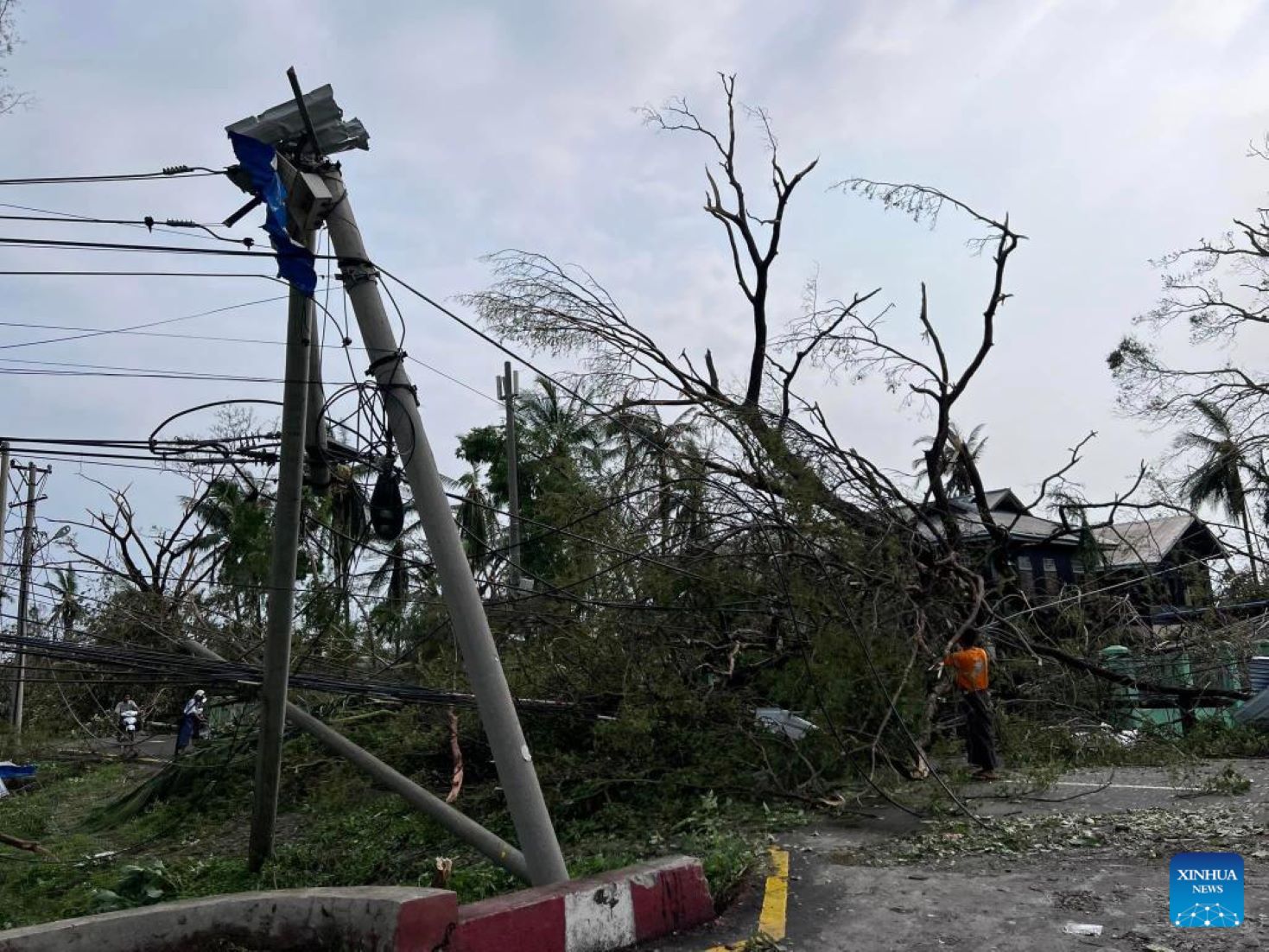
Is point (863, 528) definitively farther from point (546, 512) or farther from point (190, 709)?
point (190, 709)

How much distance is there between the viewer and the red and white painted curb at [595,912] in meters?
4.26

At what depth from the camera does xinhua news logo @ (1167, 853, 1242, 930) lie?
15.7 feet

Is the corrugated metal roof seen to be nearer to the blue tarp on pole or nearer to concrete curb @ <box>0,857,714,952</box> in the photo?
concrete curb @ <box>0,857,714,952</box>

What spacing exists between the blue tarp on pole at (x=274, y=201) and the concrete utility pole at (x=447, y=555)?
9.2 inches

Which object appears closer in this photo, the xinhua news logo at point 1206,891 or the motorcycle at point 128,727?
the xinhua news logo at point 1206,891

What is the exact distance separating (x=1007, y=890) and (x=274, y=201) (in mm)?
5414

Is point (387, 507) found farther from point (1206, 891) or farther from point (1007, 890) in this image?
point (1206, 891)

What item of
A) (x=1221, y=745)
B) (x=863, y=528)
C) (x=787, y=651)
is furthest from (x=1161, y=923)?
(x=1221, y=745)

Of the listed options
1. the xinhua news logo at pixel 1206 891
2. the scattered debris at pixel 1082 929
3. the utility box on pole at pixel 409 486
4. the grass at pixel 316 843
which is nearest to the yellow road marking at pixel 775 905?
the grass at pixel 316 843

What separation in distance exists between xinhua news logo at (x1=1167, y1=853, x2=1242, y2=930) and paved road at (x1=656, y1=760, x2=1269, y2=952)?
2.6 inches

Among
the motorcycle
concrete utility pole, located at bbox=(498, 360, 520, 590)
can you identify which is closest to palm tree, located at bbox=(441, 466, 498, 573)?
concrete utility pole, located at bbox=(498, 360, 520, 590)

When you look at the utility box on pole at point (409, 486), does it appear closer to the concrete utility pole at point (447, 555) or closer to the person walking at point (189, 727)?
the concrete utility pole at point (447, 555)

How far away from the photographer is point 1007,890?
554 centimetres

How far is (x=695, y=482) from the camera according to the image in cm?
1032
